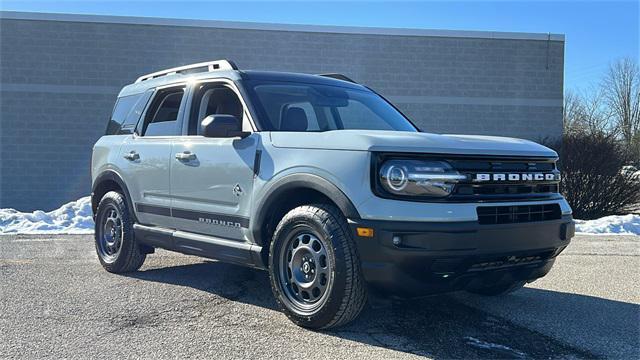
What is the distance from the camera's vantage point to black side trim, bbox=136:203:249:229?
471 cm

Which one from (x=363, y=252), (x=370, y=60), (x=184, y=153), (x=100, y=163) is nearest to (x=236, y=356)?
(x=363, y=252)

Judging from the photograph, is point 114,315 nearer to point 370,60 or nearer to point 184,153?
point 184,153

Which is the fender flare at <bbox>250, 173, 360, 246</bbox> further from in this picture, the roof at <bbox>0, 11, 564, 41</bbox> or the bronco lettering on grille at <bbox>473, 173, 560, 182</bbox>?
the roof at <bbox>0, 11, 564, 41</bbox>

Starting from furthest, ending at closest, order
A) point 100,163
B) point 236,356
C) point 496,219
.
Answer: point 100,163, point 496,219, point 236,356

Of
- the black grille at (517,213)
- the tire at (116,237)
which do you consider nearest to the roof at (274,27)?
the tire at (116,237)

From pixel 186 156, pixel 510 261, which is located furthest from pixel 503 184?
pixel 186 156

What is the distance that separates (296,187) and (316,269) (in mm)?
611

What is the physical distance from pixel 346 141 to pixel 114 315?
92.2 inches

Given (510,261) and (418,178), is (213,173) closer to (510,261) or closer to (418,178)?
(418,178)

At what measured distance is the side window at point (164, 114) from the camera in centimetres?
571

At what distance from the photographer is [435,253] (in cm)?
365

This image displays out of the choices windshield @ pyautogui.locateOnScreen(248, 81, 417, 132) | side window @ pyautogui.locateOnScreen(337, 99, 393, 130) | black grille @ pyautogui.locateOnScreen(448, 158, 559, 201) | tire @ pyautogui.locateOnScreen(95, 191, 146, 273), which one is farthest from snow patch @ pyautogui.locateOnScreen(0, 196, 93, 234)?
black grille @ pyautogui.locateOnScreen(448, 158, 559, 201)

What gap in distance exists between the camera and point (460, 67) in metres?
18.0

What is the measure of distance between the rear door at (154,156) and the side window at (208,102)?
0.18 metres
